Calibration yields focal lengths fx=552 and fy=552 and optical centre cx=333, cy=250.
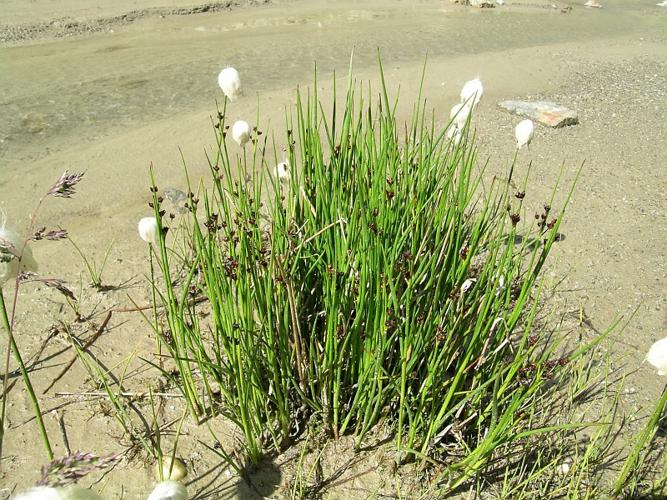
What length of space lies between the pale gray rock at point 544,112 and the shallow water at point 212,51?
1.47 metres

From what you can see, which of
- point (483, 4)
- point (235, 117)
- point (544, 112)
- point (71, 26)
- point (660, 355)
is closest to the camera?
point (660, 355)

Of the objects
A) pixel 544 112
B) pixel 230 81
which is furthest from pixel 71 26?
pixel 230 81

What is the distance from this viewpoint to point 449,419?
1630 millimetres

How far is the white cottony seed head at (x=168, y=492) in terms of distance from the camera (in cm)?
93

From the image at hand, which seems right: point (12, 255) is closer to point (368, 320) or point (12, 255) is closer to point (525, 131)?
point (368, 320)

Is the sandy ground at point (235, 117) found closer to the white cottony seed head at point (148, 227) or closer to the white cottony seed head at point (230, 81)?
the white cottony seed head at point (148, 227)

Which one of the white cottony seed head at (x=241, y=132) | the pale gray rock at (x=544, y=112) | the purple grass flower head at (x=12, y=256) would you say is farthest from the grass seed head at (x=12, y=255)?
the pale gray rock at (x=544, y=112)

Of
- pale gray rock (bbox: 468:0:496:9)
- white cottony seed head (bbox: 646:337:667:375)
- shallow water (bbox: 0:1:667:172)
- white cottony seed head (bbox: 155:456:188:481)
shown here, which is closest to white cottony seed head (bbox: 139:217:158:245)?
white cottony seed head (bbox: 155:456:188:481)

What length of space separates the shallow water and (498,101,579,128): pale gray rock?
57.7 inches

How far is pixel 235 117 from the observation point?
4.45 metres

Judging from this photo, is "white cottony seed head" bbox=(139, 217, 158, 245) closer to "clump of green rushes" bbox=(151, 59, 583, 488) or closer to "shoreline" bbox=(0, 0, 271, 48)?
"clump of green rushes" bbox=(151, 59, 583, 488)

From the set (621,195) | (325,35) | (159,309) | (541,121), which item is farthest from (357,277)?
(325,35)

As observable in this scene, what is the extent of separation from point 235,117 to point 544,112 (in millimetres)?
2419

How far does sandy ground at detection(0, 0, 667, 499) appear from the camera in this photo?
190 cm
